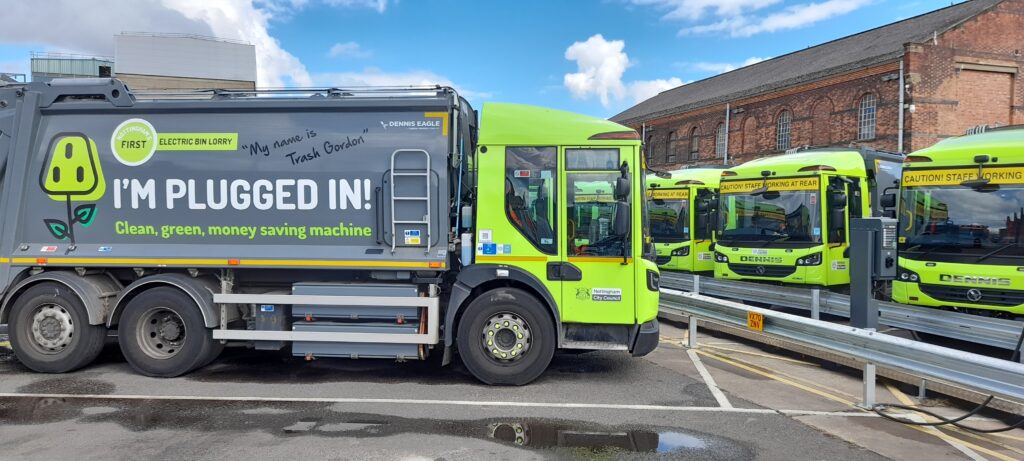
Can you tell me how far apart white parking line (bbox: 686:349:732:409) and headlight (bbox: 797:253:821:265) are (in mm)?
3779

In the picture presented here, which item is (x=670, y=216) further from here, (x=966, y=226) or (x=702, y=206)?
(x=966, y=226)

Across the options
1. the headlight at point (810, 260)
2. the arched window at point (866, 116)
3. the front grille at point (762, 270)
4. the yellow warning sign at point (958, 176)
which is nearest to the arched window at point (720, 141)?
the arched window at point (866, 116)

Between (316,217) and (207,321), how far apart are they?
1.69m

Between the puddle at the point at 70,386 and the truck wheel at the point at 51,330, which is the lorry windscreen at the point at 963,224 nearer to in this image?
the puddle at the point at 70,386

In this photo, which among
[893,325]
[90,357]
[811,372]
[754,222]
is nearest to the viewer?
[90,357]

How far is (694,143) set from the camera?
40.4 m

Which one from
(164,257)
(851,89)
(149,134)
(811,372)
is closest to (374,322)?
(164,257)

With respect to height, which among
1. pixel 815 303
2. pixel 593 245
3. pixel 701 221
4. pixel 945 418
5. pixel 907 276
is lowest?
pixel 945 418

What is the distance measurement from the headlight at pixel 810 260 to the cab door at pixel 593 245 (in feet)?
20.0

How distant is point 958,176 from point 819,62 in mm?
27783

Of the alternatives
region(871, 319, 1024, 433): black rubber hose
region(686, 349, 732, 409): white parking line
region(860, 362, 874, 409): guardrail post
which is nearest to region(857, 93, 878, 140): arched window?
region(686, 349, 732, 409): white parking line

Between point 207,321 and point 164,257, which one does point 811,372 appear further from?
point 164,257


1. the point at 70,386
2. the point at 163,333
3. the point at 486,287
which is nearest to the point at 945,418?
the point at 486,287

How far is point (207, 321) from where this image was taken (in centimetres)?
684
